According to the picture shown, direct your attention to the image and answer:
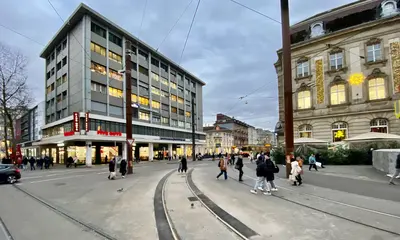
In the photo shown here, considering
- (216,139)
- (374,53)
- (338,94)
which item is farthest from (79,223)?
(216,139)

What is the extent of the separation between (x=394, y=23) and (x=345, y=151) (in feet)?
48.9

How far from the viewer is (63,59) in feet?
159

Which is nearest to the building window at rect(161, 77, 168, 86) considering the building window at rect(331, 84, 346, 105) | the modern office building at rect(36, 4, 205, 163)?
the modern office building at rect(36, 4, 205, 163)

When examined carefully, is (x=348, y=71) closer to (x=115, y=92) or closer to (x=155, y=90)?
(x=115, y=92)

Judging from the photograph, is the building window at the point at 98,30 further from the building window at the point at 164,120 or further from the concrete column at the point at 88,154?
the building window at the point at 164,120

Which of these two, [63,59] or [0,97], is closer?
[0,97]

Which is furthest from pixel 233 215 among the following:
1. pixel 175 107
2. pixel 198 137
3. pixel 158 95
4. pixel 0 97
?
pixel 198 137

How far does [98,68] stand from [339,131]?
3641cm

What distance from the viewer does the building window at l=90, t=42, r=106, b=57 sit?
4418 centimetres

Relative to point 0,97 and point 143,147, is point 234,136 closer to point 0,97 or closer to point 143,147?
point 143,147

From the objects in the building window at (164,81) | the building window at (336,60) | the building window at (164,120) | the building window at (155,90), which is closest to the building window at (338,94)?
the building window at (336,60)

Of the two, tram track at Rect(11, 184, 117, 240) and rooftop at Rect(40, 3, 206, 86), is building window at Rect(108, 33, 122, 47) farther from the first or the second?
tram track at Rect(11, 184, 117, 240)

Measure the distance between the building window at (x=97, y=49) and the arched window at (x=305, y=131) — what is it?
109 feet

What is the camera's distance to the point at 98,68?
44875 mm
